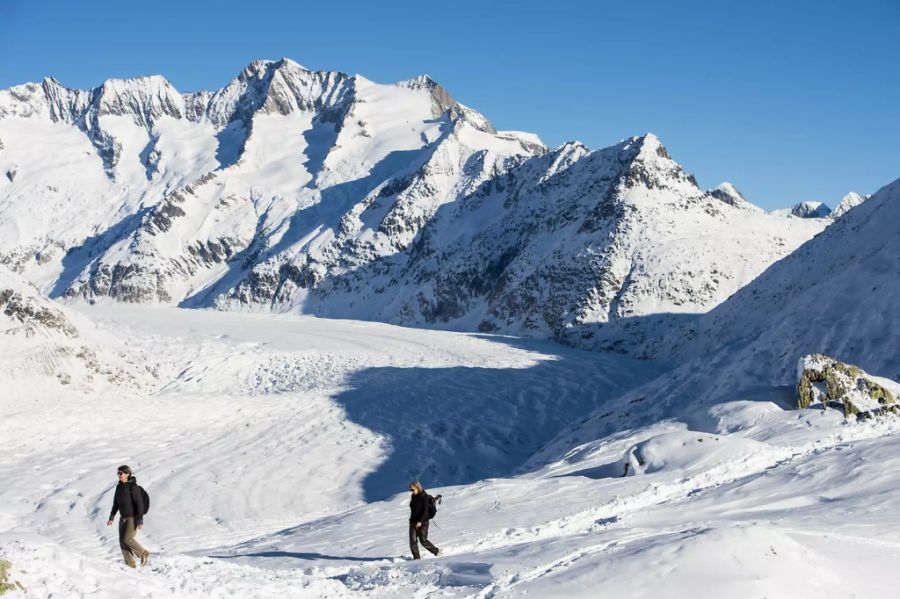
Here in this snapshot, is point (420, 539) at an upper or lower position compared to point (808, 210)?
lower

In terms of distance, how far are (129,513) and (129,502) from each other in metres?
0.18

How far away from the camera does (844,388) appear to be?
21.8 meters

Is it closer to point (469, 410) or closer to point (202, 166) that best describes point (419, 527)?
point (469, 410)

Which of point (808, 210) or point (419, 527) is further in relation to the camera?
point (808, 210)

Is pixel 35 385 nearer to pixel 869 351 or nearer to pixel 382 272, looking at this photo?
pixel 869 351

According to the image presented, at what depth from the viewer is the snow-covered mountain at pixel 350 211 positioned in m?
73.1

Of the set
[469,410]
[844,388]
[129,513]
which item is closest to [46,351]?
[469,410]

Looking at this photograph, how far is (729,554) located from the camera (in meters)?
9.37

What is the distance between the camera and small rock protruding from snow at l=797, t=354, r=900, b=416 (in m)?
21.0

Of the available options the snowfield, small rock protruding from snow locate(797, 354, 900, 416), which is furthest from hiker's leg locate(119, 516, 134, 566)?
small rock protruding from snow locate(797, 354, 900, 416)

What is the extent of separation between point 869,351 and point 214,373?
31846mm

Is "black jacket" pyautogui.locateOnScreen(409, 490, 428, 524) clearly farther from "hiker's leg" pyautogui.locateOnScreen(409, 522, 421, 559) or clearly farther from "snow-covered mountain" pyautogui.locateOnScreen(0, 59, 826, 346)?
"snow-covered mountain" pyautogui.locateOnScreen(0, 59, 826, 346)

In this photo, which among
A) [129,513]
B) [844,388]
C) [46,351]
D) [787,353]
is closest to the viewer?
[129,513]

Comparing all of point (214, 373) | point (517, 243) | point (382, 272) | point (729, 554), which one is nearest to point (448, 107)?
point (382, 272)
